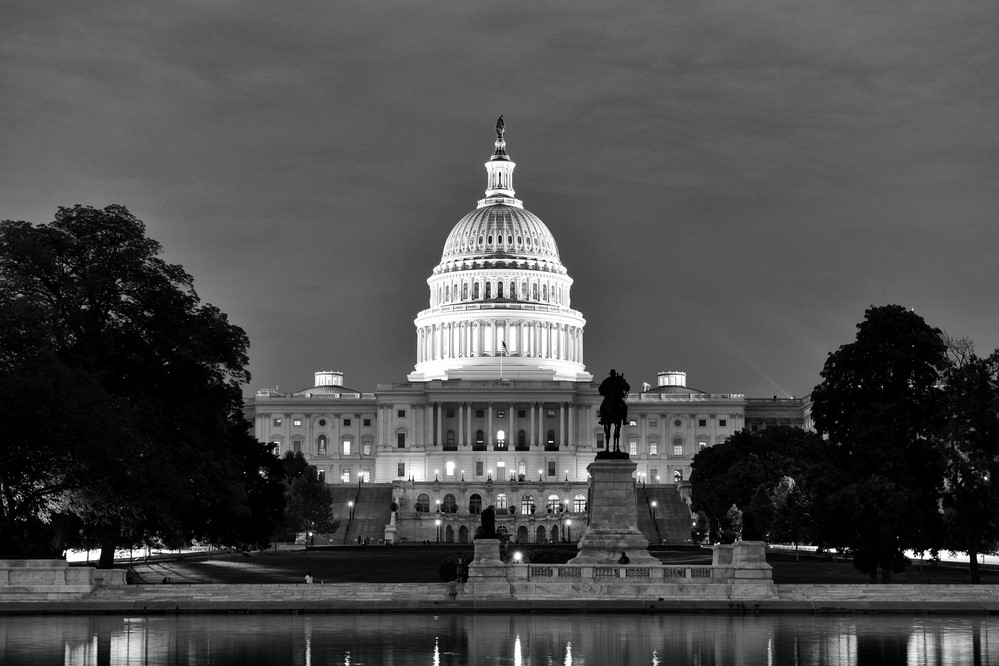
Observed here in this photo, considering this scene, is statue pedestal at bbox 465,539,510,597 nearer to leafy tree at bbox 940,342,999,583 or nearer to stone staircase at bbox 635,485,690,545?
leafy tree at bbox 940,342,999,583

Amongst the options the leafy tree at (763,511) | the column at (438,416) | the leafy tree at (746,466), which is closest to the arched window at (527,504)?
the leafy tree at (746,466)

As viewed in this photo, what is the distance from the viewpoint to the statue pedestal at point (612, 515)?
200ft

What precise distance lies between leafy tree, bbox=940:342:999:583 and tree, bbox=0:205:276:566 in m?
27.6

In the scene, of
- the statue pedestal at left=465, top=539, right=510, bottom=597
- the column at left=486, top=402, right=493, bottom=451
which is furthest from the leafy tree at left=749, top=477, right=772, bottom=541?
the column at left=486, top=402, right=493, bottom=451

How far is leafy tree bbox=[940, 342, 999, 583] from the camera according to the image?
67.1 meters

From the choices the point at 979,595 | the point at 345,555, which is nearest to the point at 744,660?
the point at 979,595

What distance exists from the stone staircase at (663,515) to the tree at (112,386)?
71.5 m

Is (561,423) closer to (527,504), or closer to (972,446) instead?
(527,504)

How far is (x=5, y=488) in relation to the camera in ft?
200

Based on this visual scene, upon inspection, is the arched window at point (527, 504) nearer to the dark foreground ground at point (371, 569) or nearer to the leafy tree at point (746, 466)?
the leafy tree at point (746, 466)

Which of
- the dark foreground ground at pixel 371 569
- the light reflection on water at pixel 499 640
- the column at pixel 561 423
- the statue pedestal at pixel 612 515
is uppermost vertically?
the column at pixel 561 423

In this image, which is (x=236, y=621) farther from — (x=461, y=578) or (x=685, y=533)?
(x=685, y=533)

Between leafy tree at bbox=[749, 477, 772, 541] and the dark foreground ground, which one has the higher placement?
leafy tree at bbox=[749, 477, 772, 541]

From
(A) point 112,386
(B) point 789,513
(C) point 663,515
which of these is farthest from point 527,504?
(A) point 112,386
